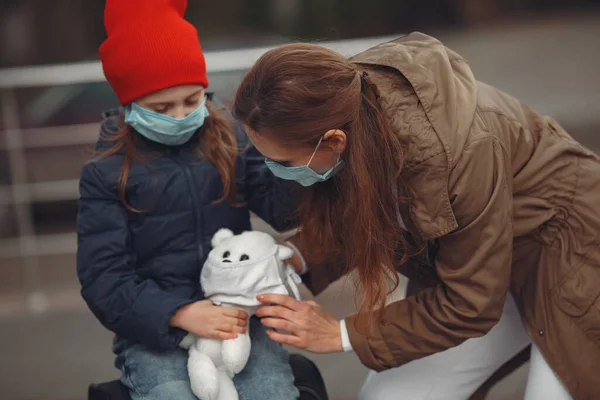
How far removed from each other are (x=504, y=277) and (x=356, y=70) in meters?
0.66

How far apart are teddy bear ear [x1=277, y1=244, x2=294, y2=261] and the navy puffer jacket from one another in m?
0.22

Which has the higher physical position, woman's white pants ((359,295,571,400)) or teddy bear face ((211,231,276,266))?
teddy bear face ((211,231,276,266))

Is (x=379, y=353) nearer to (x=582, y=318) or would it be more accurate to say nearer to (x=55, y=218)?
(x=582, y=318)

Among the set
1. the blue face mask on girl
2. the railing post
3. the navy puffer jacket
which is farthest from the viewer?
the railing post

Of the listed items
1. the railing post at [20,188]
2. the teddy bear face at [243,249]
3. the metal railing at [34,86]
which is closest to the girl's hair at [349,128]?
the teddy bear face at [243,249]

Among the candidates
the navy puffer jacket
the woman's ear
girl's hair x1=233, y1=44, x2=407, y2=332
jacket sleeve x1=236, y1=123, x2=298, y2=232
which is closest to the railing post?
the navy puffer jacket

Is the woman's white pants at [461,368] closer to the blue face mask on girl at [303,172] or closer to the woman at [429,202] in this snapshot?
the woman at [429,202]

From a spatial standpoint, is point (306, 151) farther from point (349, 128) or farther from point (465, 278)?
point (465, 278)

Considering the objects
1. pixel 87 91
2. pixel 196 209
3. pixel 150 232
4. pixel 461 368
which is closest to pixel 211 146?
pixel 196 209

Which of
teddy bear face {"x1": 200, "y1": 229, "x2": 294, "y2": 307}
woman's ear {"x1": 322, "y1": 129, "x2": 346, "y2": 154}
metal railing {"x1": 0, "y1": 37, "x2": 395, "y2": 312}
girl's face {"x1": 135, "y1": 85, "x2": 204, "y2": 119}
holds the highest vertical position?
woman's ear {"x1": 322, "y1": 129, "x2": 346, "y2": 154}

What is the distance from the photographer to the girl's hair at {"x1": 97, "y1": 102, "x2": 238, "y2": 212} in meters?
2.40

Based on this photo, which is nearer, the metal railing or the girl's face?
the girl's face

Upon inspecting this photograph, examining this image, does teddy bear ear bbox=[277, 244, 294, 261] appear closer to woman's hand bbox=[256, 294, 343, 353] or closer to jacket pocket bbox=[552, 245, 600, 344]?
woman's hand bbox=[256, 294, 343, 353]

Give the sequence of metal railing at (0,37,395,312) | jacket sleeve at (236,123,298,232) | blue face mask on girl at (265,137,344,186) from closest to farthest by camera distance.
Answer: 1. blue face mask on girl at (265,137,344,186)
2. jacket sleeve at (236,123,298,232)
3. metal railing at (0,37,395,312)
